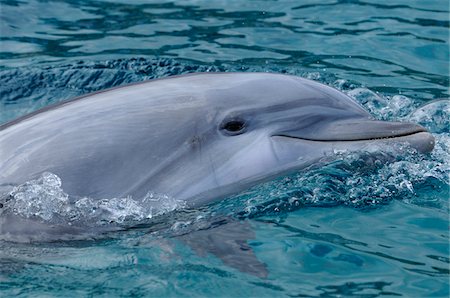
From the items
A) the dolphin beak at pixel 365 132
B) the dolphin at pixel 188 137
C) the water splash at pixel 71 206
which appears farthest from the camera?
the dolphin beak at pixel 365 132

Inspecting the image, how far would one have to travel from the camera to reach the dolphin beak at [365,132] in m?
7.26

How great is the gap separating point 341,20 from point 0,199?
7.11 m

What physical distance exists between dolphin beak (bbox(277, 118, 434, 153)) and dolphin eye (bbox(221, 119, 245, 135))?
1.01ft

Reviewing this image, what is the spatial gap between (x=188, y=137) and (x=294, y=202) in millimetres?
1012

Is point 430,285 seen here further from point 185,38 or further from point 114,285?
point 185,38

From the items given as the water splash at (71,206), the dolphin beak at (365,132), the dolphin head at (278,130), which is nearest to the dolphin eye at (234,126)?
the dolphin head at (278,130)

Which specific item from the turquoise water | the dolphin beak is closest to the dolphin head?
the dolphin beak

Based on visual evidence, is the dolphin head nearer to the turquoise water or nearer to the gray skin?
the gray skin

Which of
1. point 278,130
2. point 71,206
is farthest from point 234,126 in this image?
point 71,206

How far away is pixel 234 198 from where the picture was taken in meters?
7.12

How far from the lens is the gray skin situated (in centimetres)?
685

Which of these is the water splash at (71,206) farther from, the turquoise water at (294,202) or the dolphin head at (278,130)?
the dolphin head at (278,130)

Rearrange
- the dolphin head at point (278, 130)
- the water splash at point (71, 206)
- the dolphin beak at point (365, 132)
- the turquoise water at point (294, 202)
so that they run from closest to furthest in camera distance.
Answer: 1. the turquoise water at point (294, 202)
2. the water splash at point (71, 206)
3. the dolphin head at point (278, 130)
4. the dolphin beak at point (365, 132)

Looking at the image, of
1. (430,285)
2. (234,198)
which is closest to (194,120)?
→ (234,198)
